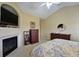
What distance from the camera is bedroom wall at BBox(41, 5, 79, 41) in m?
1.66

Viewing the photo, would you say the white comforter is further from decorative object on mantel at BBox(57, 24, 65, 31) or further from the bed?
decorative object on mantel at BBox(57, 24, 65, 31)

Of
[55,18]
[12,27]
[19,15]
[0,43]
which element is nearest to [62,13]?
[55,18]

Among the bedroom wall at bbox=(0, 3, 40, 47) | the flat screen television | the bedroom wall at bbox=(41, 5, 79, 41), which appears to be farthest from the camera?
the bedroom wall at bbox=(0, 3, 40, 47)

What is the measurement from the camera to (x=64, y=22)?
175 cm

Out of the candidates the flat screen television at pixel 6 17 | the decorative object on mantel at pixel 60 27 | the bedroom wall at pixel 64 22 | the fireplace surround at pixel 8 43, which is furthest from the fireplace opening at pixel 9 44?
the decorative object on mantel at pixel 60 27

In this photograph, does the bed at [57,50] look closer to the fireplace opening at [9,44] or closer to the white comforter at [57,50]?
the white comforter at [57,50]

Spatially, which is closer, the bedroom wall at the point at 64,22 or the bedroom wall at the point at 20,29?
the bedroom wall at the point at 64,22

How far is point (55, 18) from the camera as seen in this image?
1.78 m

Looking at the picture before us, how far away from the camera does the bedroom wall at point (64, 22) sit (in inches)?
65.5

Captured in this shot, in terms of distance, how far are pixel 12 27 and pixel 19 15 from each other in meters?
0.27

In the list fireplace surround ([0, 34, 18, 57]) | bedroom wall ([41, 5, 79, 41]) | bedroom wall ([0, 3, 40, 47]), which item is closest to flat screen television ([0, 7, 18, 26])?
bedroom wall ([0, 3, 40, 47])

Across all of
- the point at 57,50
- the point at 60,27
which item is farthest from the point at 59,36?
the point at 57,50

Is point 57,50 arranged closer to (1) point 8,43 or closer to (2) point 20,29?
(1) point 8,43

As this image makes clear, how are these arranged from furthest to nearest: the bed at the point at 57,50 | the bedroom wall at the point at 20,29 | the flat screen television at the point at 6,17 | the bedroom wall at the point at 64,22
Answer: the bedroom wall at the point at 20,29, the flat screen television at the point at 6,17, the bedroom wall at the point at 64,22, the bed at the point at 57,50
